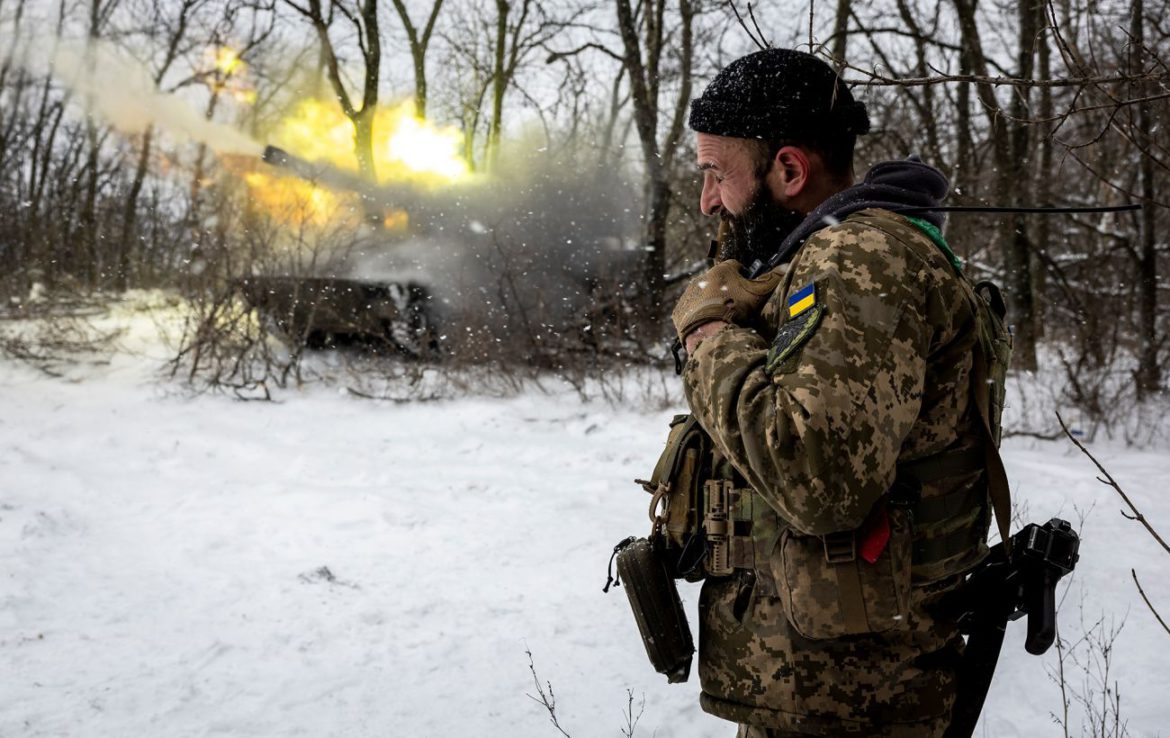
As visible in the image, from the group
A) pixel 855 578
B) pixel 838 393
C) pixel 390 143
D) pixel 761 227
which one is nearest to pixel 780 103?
pixel 761 227

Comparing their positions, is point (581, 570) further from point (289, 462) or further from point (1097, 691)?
point (289, 462)

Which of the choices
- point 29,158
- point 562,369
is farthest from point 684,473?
point 29,158

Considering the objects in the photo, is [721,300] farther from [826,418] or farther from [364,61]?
[364,61]

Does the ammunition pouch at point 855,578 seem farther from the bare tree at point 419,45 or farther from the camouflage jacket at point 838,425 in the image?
the bare tree at point 419,45

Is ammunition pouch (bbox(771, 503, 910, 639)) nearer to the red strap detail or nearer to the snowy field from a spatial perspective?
the red strap detail

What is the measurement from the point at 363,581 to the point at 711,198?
3.25 meters

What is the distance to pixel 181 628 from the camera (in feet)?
12.0

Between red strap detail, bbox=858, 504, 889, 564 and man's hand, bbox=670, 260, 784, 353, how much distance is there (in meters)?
0.43

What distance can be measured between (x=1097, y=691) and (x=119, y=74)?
14.6 meters

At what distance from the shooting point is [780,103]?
1606mm

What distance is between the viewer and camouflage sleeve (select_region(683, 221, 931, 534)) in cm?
126

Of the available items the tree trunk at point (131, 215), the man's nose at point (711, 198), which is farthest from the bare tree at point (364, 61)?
the man's nose at point (711, 198)

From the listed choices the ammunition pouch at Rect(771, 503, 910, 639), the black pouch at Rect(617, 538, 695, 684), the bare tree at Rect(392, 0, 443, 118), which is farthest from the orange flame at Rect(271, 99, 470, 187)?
the ammunition pouch at Rect(771, 503, 910, 639)

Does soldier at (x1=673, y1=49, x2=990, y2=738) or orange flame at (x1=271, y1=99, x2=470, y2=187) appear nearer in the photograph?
soldier at (x1=673, y1=49, x2=990, y2=738)
